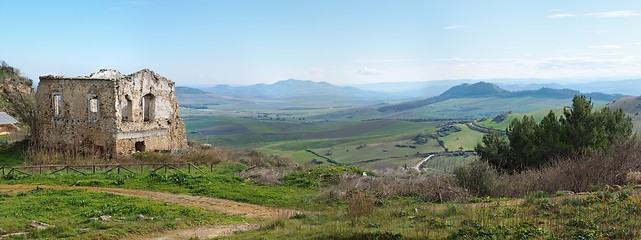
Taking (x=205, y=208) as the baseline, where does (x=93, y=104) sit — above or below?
above

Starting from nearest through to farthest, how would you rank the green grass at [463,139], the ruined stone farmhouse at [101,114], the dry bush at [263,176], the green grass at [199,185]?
1. the green grass at [199,185]
2. the dry bush at [263,176]
3. the ruined stone farmhouse at [101,114]
4. the green grass at [463,139]

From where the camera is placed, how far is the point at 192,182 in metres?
17.3

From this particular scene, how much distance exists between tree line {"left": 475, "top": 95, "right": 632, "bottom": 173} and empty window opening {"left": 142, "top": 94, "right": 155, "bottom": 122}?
57.2 ft

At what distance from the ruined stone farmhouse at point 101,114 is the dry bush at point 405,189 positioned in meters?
12.8

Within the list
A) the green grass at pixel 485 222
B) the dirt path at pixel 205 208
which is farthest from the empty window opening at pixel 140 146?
the green grass at pixel 485 222

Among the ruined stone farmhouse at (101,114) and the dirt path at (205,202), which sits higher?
the ruined stone farmhouse at (101,114)

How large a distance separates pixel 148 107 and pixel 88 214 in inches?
590

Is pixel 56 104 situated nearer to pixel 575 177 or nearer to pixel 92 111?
pixel 92 111

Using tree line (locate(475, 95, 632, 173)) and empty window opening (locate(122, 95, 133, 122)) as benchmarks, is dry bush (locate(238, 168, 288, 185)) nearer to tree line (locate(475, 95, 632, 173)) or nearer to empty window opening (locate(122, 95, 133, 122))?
empty window opening (locate(122, 95, 133, 122))

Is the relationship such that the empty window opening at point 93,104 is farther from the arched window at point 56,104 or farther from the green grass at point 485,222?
the green grass at point 485,222

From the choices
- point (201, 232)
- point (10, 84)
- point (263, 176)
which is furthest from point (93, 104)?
point (10, 84)

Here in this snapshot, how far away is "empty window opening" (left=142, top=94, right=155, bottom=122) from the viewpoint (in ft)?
84.5

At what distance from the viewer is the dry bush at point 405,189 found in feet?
47.3

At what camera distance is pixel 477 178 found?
15109 mm
